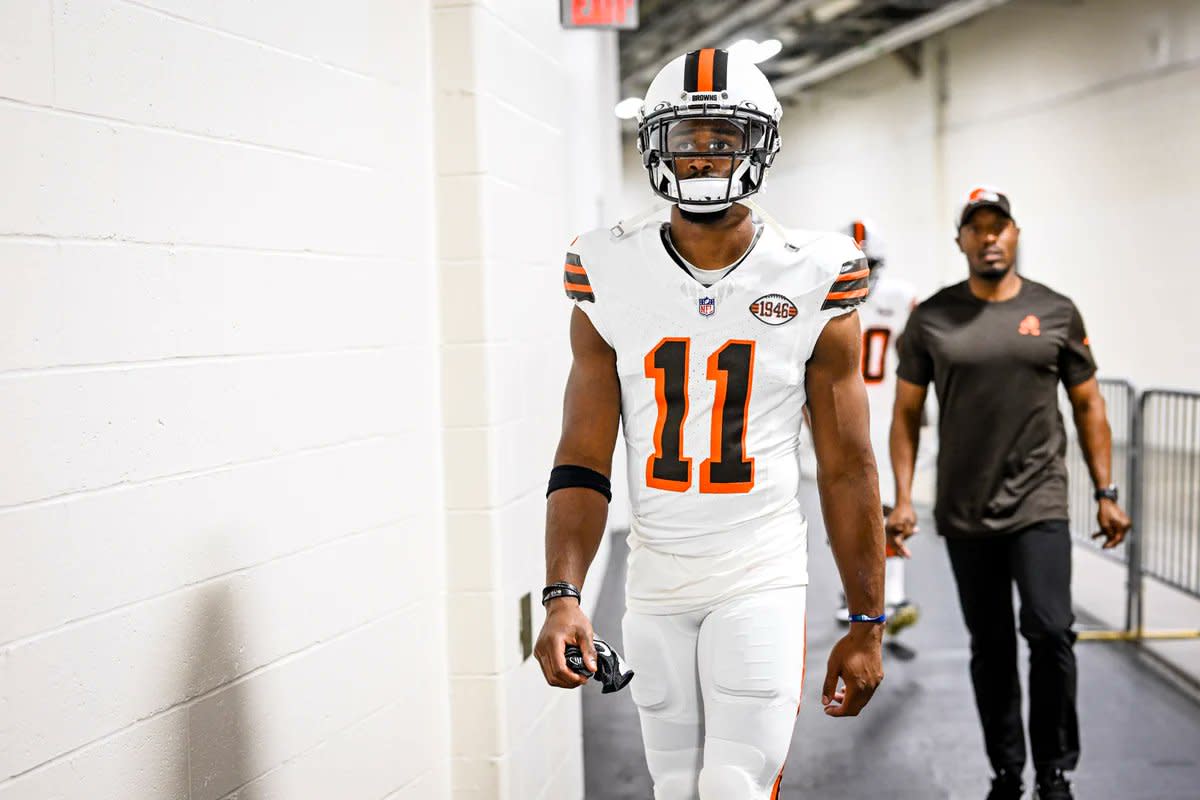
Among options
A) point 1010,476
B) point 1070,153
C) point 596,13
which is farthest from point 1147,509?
point 596,13

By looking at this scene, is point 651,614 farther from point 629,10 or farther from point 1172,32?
point 1172,32

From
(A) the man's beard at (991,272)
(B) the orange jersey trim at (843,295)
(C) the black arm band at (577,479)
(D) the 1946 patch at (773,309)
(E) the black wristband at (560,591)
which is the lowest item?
(E) the black wristband at (560,591)

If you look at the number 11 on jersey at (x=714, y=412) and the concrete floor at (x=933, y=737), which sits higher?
the number 11 on jersey at (x=714, y=412)

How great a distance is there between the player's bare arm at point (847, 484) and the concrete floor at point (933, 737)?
1.66m

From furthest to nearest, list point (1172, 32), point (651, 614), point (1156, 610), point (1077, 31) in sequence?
point (1077, 31), point (1172, 32), point (1156, 610), point (651, 614)

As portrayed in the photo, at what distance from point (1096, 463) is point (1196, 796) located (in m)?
1.07

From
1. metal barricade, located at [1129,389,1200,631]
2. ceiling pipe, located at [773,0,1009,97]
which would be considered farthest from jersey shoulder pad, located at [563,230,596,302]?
ceiling pipe, located at [773,0,1009,97]

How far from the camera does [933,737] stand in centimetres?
431

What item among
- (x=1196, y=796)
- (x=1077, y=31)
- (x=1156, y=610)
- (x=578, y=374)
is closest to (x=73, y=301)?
(x=578, y=374)

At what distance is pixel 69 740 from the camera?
71.9 inches

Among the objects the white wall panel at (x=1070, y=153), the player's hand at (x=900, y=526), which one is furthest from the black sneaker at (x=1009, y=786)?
the white wall panel at (x=1070, y=153)

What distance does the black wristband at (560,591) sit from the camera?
2186 mm

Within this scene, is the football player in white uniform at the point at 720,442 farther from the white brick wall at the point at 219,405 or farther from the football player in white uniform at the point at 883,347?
the football player in white uniform at the point at 883,347

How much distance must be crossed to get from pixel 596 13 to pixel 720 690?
2.96m
